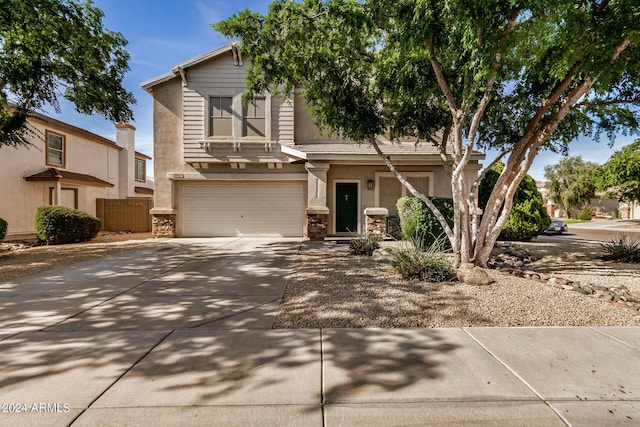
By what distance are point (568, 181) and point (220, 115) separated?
45.0m

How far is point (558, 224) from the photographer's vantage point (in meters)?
16.3

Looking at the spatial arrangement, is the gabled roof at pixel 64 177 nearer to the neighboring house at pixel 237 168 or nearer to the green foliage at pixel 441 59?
the neighboring house at pixel 237 168

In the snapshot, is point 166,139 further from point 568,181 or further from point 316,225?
point 568,181

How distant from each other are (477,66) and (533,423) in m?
4.62

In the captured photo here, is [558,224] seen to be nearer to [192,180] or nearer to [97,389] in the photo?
[192,180]

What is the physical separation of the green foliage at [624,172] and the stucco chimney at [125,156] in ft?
117

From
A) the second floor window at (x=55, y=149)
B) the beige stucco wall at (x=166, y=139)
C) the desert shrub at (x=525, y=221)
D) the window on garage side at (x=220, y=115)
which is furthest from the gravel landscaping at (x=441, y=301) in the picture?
the second floor window at (x=55, y=149)

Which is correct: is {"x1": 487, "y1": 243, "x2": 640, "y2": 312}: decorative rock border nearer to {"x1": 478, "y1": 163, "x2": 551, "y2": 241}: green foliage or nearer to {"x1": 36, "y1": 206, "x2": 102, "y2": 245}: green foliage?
{"x1": 478, "y1": 163, "x2": 551, "y2": 241}: green foliage

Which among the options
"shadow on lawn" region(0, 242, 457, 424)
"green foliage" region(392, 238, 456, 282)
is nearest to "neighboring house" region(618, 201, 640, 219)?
"green foliage" region(392, 238, 456, 282)

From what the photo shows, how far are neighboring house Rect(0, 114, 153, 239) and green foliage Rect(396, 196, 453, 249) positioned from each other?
535 inches

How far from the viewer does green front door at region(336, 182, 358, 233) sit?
12.2 m

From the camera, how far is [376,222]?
10.4 meters

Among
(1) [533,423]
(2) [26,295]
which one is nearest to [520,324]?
(1) [533,423]

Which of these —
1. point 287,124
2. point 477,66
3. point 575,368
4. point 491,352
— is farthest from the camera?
point 287,124
